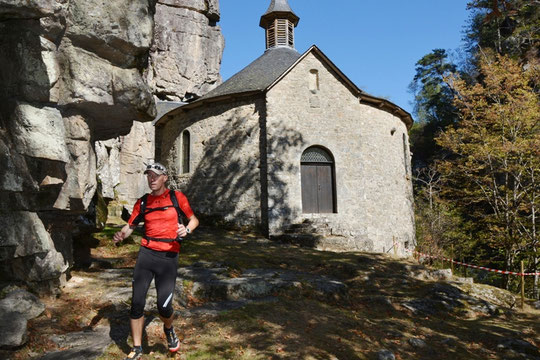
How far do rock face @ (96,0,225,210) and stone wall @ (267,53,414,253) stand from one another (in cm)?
1855

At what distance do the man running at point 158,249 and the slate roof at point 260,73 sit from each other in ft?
35.7

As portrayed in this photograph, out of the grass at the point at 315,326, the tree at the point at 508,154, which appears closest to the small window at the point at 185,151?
the grass at the point at 315,326

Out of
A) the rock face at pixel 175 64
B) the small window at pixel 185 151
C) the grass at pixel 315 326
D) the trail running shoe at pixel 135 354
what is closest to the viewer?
the trail running shoe at pixel 135 354

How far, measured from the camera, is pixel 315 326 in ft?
18.7

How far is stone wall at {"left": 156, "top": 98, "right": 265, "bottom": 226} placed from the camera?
14477 millimetres

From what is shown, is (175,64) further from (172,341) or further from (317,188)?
(172,341)

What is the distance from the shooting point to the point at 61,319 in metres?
5.03

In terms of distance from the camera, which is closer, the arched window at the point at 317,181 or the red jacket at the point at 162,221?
the red jacket at the point at 162,221

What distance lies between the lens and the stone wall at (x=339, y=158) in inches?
552

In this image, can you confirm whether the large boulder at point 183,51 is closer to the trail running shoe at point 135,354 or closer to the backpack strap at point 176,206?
the backpack strap at point 176,206

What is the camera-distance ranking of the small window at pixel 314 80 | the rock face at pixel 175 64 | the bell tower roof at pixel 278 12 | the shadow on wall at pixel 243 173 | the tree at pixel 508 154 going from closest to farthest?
the shadow on wall at pixel 243 173
the tree at pixel 508 154
the small window at pixel 314 80
the bell tower roof at pixel 278 12
the rock face at pixel 175 64

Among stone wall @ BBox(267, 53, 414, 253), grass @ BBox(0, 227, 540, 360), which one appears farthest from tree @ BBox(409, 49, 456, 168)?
grass @ BBox(0, 227, 540, 360)

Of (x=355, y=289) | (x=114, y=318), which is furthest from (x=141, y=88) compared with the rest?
(x=355, y=289)

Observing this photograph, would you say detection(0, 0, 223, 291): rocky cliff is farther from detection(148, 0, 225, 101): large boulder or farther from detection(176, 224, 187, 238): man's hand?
detection(148, 0, 225, 101): large boulder
